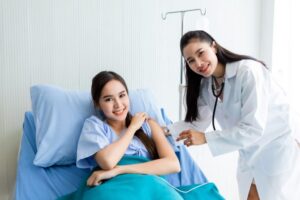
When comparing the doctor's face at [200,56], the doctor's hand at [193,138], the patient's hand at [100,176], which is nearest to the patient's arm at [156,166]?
the patient's hand at [100,176]

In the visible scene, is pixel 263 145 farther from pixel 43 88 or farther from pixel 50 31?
pixel 50 31

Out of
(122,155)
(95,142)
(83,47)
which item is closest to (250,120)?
(122,155)

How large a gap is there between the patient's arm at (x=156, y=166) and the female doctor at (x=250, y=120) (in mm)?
99

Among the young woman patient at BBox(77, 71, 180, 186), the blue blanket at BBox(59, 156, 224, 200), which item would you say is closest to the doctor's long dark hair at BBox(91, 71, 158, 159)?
the young woman patient at BBox(77, 71, 180, 186)

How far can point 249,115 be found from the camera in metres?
1.40

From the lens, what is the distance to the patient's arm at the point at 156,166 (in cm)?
137

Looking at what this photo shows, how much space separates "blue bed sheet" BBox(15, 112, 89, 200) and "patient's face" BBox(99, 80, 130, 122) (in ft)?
1.04

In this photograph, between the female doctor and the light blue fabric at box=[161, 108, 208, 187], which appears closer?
the female doctor

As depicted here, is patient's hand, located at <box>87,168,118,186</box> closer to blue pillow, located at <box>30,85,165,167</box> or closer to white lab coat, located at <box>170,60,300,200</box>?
blue pillow, located at <box>30,85,165,167</box>

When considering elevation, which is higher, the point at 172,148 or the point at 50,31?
the point at 50,31

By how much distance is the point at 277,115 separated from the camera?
1.54 m

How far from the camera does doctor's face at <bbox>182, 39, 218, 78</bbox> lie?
147 centimetres

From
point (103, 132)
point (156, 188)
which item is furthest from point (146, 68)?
point (156, 188)

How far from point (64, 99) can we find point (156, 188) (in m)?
0.71
